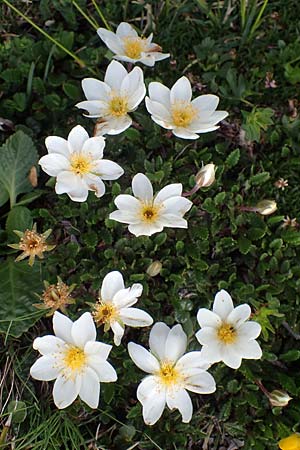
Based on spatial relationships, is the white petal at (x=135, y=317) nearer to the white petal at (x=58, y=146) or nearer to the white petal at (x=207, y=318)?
the white petal at (x=207, y=318)

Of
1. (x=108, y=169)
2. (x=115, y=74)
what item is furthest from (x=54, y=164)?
(x=115, y=74)

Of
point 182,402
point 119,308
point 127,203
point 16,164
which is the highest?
point 127,203

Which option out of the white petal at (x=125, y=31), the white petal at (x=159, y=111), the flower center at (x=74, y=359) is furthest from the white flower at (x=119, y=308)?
the white petal at (x=125, y=31)

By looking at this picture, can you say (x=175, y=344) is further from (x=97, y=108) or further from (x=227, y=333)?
(x=97, y=108)

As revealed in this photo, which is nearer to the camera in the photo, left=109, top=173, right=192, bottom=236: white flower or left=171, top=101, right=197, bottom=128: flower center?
left=109, top=173, right=192, bottom=236: white flower

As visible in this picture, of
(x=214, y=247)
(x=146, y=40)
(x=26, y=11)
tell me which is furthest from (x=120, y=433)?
(x=26, y=11)

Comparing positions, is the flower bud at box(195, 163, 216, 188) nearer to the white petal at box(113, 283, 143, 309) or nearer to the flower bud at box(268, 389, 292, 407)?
the white petal at box(113, 283, 143, 309)

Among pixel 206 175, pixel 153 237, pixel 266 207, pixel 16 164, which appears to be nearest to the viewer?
pixel 206 175

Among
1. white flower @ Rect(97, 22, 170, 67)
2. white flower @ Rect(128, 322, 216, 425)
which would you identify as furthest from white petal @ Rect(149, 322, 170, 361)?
white flower @ Rect(97, 22, 170, 67)

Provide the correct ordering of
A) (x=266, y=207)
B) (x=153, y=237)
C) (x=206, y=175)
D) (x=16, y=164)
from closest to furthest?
(x=206, y=175) < (x=266, y=207) < (x=153, y=237) < (x=16, y=164)
